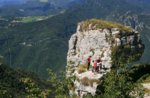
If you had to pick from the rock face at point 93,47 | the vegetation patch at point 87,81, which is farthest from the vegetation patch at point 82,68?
the vegetation patch at point 87,81

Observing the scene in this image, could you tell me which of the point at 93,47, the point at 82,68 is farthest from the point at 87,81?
the point at 93,47

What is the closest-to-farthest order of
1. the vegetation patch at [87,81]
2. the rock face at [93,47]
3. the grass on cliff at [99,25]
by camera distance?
the vegetation patch at [87,81]
the rock face at [93,47]
the grass on cliff at [99,25]

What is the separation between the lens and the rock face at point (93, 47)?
69.6 m

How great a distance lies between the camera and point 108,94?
4375cm

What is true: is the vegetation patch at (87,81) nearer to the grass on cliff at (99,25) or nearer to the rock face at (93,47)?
the rock face at (93,47)

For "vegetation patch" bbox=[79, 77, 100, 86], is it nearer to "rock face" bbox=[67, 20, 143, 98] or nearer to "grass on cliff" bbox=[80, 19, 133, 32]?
"rock face" bbox=[67, 20, 143, 98]

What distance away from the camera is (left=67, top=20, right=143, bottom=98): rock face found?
6956 centimetres

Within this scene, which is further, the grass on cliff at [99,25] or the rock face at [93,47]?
the grass on cliff at [99,25]

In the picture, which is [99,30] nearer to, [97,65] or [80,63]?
[80,63]

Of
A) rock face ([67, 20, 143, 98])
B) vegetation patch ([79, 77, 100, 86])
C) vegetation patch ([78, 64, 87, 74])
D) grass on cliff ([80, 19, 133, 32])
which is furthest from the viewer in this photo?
grass on cliff ([80, 19, 133, 32])

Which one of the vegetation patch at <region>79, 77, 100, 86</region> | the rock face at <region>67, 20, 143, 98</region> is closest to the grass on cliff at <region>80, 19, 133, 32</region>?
the rock face at <region>67, 20, 143, 98</region>

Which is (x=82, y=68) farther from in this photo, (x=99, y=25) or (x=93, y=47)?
(x=99, y=25)

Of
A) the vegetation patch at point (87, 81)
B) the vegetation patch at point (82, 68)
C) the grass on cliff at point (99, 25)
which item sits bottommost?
the vegetation patch at point (87, 81)

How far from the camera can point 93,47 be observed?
264ft
